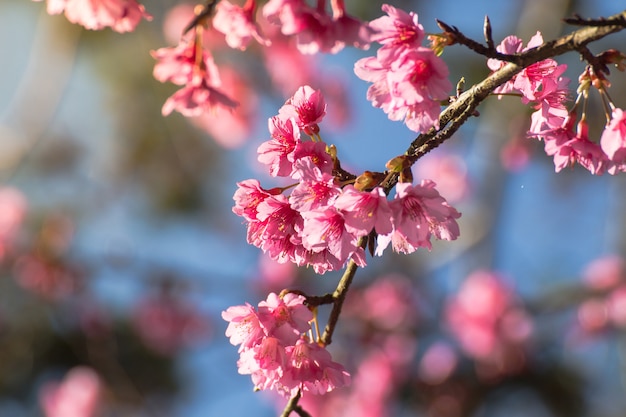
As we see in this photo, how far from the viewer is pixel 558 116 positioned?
106 cm

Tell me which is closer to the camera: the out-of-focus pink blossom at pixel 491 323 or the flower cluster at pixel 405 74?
the flower cluster at pixel 405 74

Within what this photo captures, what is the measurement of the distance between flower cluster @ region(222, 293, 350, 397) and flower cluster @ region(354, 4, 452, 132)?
1.06ft

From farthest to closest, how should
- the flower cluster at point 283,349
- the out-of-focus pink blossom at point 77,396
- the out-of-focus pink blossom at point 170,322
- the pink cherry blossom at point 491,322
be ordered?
1. the out-of-focus pink blossom at point 170,322
2. the out-of-focus pink blossom at point 77,396
3. the pink cherry blossom at point 491,322
4. the flower cluster at point 283,349

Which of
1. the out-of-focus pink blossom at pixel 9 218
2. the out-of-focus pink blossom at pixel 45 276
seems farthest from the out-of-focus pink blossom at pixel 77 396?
the out-of-focus pink blossom at pixel 9 218

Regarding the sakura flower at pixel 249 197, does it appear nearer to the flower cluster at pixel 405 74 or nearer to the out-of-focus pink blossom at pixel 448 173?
the flower cluster at pixel 405 74

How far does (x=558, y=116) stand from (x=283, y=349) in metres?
0.57

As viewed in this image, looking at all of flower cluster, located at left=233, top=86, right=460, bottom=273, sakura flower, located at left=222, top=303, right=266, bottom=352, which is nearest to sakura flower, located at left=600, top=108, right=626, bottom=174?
flower cluster, located at left=233, top=86, right=460, bottom=273

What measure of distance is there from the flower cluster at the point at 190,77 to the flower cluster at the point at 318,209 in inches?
8.2

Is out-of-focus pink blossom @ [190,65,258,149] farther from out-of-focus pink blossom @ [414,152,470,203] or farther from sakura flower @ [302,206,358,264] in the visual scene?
sakura flower @ [302,206,358,264]

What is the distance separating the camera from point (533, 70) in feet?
3.40

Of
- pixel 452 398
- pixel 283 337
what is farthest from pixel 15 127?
pixel 283 337

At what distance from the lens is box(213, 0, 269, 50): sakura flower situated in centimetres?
109

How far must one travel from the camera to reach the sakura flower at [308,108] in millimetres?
1060

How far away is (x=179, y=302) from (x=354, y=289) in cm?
121
